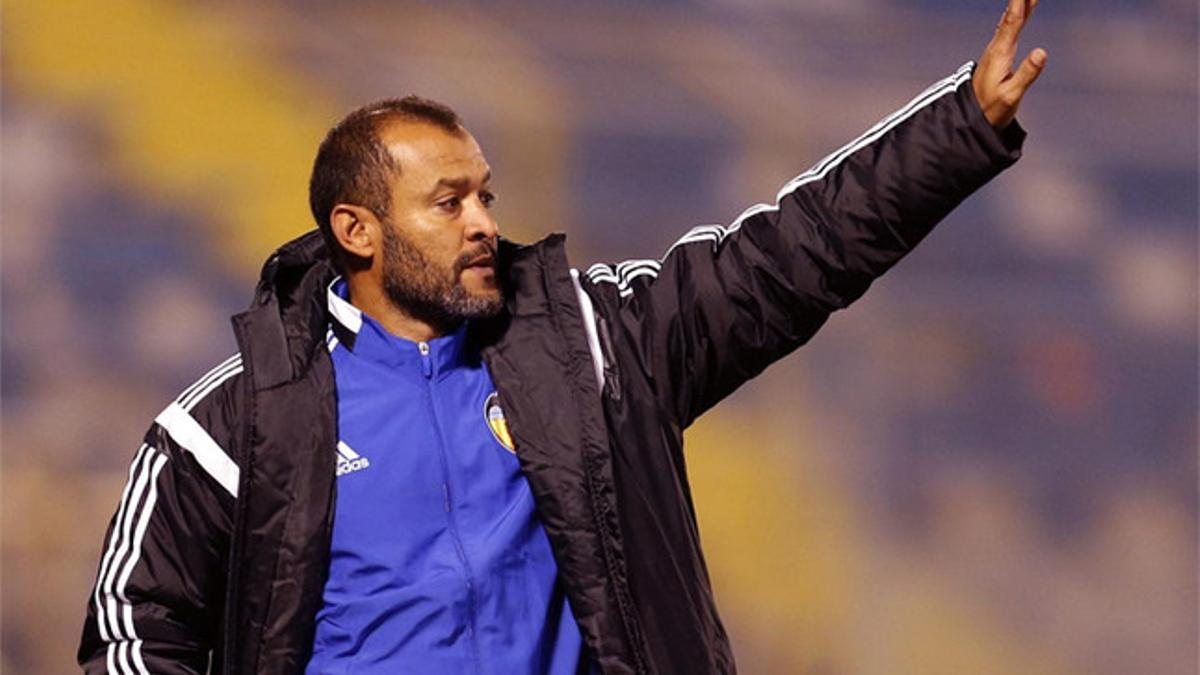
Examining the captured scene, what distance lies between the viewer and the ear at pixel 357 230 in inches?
86.6

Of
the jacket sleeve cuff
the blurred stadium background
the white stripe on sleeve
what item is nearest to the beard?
the white stripe on sleeve

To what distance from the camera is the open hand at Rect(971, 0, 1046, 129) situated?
1.97m

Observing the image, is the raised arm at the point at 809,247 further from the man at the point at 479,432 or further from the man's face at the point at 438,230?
the man's face at the point at 438,230

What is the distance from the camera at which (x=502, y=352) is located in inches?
82.0

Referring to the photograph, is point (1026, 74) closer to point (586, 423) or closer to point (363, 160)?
point (586, 423)

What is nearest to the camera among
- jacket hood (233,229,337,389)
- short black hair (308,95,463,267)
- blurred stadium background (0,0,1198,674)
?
jacket hood (233,229,337,389)

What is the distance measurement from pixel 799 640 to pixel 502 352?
1.70 metres

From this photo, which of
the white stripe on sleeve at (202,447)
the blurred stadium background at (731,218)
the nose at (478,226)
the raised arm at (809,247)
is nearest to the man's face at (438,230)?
the nose at (478,226)

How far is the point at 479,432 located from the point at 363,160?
367 mm

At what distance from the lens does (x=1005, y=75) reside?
1983 mm

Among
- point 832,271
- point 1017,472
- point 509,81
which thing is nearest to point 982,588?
point 1017,472

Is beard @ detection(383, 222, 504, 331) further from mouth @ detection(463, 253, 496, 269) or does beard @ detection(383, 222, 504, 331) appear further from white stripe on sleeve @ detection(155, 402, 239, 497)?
white stripe on sleeve @ detection(155, 402, 239, 497)

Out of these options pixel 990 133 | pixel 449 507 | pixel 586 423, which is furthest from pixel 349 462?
pixel 990 133

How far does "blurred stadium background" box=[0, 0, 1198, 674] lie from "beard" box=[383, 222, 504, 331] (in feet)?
4.24
